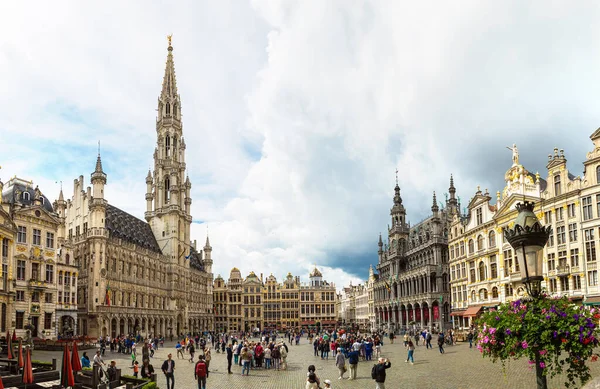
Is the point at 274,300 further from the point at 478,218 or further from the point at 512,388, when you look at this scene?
the point at 512,388

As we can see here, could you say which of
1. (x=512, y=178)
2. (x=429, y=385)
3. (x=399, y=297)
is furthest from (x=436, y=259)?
(x=429, y=385)

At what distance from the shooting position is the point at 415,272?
82.6m

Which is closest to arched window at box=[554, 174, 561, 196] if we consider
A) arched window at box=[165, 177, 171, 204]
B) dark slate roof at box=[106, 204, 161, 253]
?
dark slate roof at box=[106, 204, 161, 253]

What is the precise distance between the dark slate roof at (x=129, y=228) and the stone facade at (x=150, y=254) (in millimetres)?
220

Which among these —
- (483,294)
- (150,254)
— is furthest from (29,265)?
(483,294)

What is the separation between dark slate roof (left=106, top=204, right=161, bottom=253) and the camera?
2975 inches

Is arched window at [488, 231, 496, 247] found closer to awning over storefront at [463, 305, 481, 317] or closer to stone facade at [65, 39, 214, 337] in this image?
awning over storefront at [463, 305, 481, 317]

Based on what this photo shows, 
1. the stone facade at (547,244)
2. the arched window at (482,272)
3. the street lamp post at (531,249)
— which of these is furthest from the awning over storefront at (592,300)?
the street lamp post at (531,249)

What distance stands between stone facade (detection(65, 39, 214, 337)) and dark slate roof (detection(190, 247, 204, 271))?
0.27 metres

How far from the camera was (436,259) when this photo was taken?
77.5 m

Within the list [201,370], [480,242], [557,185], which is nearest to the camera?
[201,370]

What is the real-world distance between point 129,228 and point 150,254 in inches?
217

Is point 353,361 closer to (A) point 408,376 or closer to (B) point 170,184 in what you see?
(A) point 408,376

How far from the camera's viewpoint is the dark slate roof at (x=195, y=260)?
106969mm
